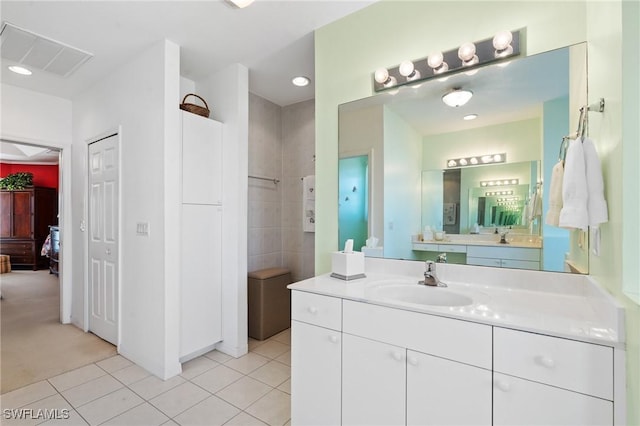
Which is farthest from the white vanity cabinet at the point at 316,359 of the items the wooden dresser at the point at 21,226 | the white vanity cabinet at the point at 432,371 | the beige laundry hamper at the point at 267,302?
the wooden dresser at the point at 21,226

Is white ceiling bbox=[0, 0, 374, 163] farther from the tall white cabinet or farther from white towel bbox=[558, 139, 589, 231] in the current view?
white towel bbox=[558, 139, 589, 231]

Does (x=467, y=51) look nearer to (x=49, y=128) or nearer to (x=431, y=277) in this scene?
(x=431, y=277)

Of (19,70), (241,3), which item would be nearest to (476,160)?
(241,3)

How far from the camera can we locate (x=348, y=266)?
1702mm

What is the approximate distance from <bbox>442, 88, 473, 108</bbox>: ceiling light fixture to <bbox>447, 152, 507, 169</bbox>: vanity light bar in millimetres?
303

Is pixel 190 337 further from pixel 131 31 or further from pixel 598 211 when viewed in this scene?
pixel 598 211

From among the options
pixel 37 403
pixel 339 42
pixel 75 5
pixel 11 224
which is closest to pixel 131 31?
pixel 75 5

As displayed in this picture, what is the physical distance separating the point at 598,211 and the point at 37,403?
317 cm

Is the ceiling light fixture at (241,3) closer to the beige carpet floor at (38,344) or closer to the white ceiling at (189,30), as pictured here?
the white ceiling at (189,30)

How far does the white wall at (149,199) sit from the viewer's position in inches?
86.5

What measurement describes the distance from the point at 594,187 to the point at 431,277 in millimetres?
779

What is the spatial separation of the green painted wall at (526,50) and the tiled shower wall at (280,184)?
1295 mm

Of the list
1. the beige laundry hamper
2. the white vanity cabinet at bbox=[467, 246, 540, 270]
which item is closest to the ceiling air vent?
the beige laundry hamper

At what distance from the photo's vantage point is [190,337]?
241cm
